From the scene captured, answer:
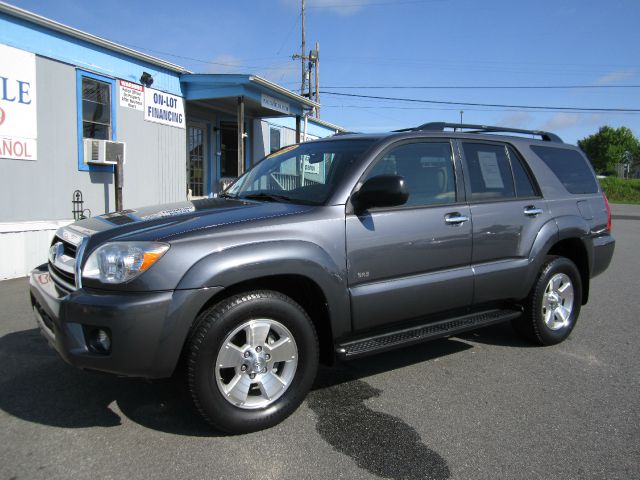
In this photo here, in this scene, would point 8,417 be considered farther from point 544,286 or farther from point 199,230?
point 544,286

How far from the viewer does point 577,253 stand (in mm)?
4898

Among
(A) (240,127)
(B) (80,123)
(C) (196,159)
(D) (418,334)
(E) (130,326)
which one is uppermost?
(A) (240,127)

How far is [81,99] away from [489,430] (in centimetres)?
778

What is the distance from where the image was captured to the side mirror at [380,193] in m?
3.20

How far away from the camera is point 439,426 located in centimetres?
309

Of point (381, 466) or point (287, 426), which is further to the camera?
point (287, 426)

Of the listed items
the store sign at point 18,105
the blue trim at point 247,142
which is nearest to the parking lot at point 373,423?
the store sign at point 18,105

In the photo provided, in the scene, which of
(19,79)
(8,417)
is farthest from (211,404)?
(19,79)

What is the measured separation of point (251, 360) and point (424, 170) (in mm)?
1923

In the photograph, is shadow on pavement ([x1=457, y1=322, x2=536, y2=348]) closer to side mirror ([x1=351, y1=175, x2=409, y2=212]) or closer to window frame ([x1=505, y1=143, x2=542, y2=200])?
window frame ([x1=505, y1=143, x2=542, y2=200])

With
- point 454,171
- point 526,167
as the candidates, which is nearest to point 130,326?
point 454,171

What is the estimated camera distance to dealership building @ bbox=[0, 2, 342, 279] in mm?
7121

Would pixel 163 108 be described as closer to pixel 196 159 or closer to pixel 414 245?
pixel 196 159

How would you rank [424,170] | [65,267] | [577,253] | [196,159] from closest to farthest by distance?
[65,267]
[424,170]
[577,253]
[196,159]
